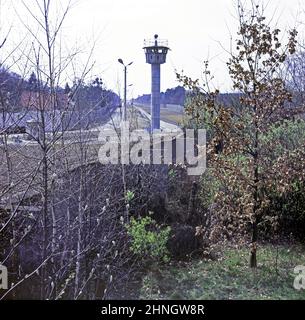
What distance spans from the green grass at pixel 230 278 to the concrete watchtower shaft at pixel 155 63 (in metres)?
2.90

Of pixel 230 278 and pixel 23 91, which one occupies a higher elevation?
pixel 23 91

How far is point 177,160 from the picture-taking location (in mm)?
6441

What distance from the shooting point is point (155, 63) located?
5961 millimetres

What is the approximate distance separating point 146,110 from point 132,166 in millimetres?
2244

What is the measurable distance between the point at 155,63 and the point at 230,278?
346cm

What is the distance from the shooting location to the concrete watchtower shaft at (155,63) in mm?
5398

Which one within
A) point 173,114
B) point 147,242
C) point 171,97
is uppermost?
point 171,97

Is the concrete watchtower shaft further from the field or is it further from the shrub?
the shrub

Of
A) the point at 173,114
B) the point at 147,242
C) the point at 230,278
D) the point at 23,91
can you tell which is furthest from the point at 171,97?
the point at 23,91

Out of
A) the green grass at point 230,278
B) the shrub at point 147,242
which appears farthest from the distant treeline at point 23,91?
the green grass at point 230,278

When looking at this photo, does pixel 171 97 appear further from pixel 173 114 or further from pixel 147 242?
pixel 147 242

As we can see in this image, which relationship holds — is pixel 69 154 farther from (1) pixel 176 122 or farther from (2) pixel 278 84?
(1) pixel 176 122

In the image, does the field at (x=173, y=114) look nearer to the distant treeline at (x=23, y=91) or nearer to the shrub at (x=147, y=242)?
the shrub at (x=147, y=242)
